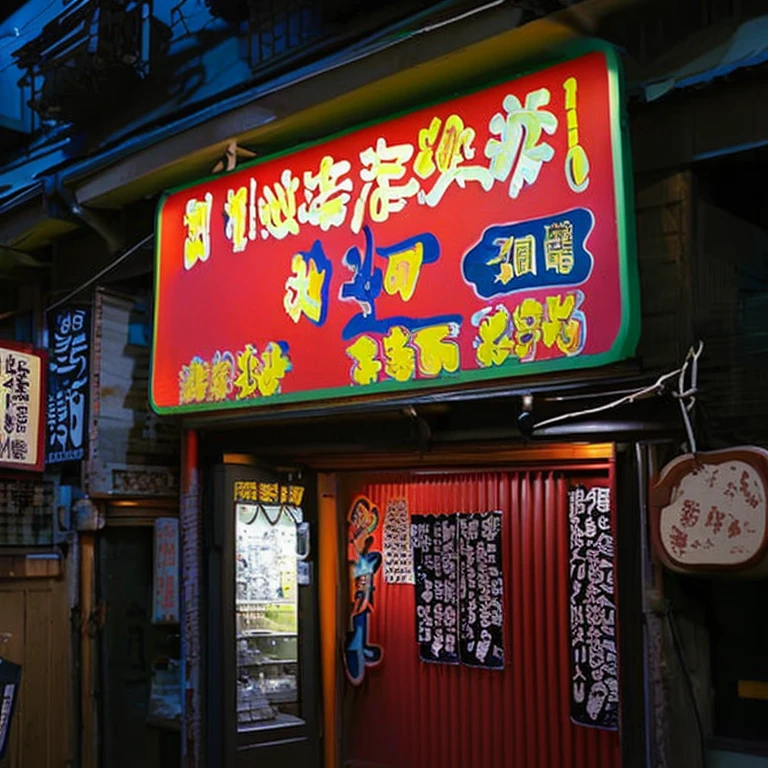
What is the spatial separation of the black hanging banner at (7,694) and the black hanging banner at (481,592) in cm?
442

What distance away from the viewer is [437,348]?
7637mm

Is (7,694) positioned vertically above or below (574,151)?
below

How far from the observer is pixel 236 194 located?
937cm

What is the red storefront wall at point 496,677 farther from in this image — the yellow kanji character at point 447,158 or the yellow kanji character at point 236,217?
the yellow kanji character at point 447,158

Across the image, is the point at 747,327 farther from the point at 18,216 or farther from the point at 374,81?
the point at 18,216

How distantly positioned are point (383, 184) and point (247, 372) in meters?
2.13

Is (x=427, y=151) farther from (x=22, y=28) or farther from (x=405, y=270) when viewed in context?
(x=22, y=28)

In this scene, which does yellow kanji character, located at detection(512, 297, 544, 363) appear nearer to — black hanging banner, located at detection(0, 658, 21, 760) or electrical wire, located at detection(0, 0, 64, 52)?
black hanging banner, located at detection(0, 658, 21, 760)

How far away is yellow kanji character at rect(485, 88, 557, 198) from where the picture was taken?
7121 millimetres

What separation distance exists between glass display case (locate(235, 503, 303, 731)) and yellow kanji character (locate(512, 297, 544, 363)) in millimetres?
3992

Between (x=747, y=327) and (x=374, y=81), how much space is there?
334cm

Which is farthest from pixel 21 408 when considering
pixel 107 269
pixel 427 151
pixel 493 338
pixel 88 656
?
pixel 493 338

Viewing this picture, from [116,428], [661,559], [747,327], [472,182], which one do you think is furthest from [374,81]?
[116,428]

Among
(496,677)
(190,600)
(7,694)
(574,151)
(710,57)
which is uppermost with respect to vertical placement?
(710,57)
